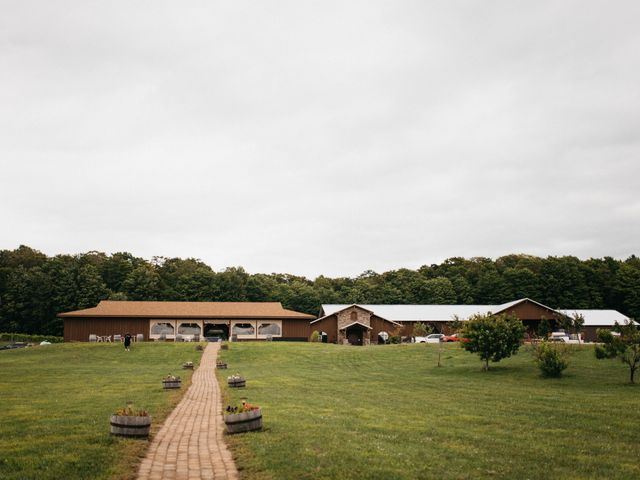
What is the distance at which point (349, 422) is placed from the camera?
13.5m

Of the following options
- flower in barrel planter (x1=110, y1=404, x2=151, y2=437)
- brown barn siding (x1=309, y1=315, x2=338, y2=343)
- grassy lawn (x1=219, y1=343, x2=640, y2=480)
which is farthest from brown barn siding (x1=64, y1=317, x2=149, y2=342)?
flower in barrel planter (x1=110, y1=404, x2=151, y2=437)

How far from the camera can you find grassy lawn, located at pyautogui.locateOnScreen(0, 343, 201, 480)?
8789mm

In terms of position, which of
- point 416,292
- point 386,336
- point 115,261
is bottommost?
point 386,336

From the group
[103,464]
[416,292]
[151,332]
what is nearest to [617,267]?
[416,292]

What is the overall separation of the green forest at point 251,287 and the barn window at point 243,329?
3193 cm

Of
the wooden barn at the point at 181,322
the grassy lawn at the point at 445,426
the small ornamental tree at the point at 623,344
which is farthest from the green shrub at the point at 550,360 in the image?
the wooden barn at the point at 181,322

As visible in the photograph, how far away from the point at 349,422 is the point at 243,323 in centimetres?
4847

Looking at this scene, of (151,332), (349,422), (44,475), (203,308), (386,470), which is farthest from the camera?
(203,308)

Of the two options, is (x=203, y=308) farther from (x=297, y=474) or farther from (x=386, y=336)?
(x=297, y=474)

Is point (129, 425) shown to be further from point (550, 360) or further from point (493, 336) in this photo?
point (493, 336)

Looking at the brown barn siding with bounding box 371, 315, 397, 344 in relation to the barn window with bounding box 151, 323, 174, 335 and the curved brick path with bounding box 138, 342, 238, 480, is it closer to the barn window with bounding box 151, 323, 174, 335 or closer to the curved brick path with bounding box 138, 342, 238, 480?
the barn window with bounding box 151, 323, 174, 335

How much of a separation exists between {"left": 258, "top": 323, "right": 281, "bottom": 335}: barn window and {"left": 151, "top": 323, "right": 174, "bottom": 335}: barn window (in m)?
10.6

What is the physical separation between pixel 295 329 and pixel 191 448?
167 ft

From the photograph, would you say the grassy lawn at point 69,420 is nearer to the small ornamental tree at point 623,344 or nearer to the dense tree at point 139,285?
the small ornamental tree at point 623,344
